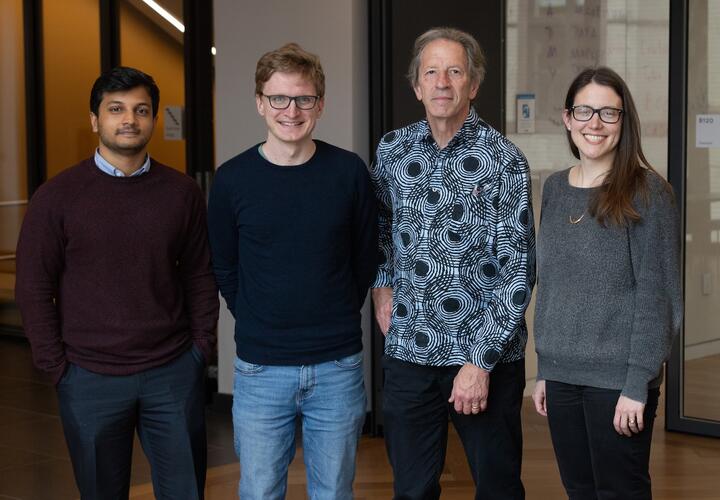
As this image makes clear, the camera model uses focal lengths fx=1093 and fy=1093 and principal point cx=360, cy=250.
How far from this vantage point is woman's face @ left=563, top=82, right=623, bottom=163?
2.71 m

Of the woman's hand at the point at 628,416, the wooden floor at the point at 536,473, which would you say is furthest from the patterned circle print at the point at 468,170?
the wooden floor at the point at 536,473

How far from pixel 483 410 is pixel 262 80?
1048 millimetres

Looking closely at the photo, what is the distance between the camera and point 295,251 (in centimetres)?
283

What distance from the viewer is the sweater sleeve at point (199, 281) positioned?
3.07 metres

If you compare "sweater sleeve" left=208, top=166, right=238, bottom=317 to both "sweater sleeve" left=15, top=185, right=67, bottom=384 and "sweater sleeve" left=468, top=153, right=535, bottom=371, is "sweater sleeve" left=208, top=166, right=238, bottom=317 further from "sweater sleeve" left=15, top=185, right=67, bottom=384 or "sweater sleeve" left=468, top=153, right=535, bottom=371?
"sweater sleeve" left=468, top=153, right=535, bottom=371

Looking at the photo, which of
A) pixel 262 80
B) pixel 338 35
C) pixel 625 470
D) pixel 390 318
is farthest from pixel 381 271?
pixel 338 35

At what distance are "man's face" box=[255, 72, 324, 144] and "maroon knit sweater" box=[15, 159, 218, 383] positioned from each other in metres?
0.39

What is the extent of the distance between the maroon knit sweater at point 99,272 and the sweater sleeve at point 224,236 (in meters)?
0.10

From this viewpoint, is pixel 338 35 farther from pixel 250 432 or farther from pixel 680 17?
pixel 250 432

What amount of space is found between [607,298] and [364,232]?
69cm

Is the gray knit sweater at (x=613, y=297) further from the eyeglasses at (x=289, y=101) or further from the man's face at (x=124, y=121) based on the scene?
the man's face at (x=124, y=121)

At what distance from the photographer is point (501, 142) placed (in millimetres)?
2916

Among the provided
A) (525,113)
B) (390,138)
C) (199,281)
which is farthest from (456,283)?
(525,113)

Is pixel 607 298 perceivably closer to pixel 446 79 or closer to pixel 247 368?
pixel 446 79
